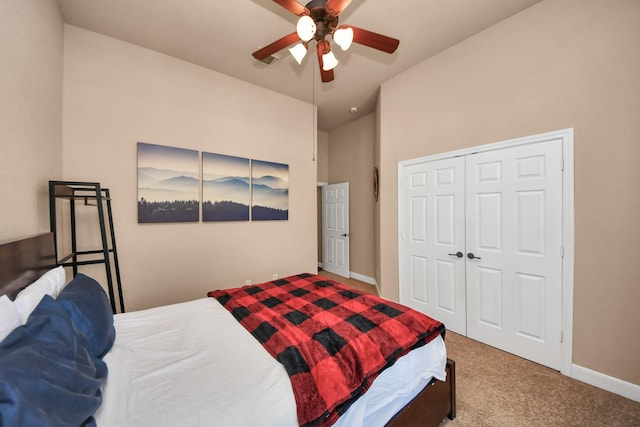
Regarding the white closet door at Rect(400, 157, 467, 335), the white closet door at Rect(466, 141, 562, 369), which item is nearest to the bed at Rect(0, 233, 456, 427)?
the white closet door at Rect(466, 141, 562, 369)

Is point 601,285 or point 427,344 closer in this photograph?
point 427,344

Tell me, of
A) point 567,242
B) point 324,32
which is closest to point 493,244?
point 567,242

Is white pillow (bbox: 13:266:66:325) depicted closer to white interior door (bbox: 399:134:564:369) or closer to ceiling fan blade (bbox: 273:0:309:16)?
ceiling fan blade (bbox: 273:0:309:16)

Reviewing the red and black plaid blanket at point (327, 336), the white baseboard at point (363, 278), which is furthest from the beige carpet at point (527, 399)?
the white baseboard at point (363, 278)

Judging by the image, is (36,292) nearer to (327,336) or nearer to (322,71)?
(327,336)

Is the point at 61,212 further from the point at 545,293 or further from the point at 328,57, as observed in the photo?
the point at 545,293

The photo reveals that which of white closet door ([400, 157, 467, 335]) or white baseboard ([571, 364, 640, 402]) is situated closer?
white baseboard ([571, 364, 640, 402])

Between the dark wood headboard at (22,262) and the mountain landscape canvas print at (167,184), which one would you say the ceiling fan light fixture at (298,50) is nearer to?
the mountain landscape canvas print at (167,184)

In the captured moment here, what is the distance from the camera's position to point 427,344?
145 centimetres

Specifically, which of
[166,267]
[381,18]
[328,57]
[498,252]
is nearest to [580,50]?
[381,18]

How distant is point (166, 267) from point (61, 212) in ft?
3.32

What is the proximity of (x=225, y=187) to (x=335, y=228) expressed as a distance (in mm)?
2531

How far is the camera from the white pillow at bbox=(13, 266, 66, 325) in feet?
3.32

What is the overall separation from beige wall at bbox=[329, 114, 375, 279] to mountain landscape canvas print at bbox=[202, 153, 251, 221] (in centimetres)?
209
